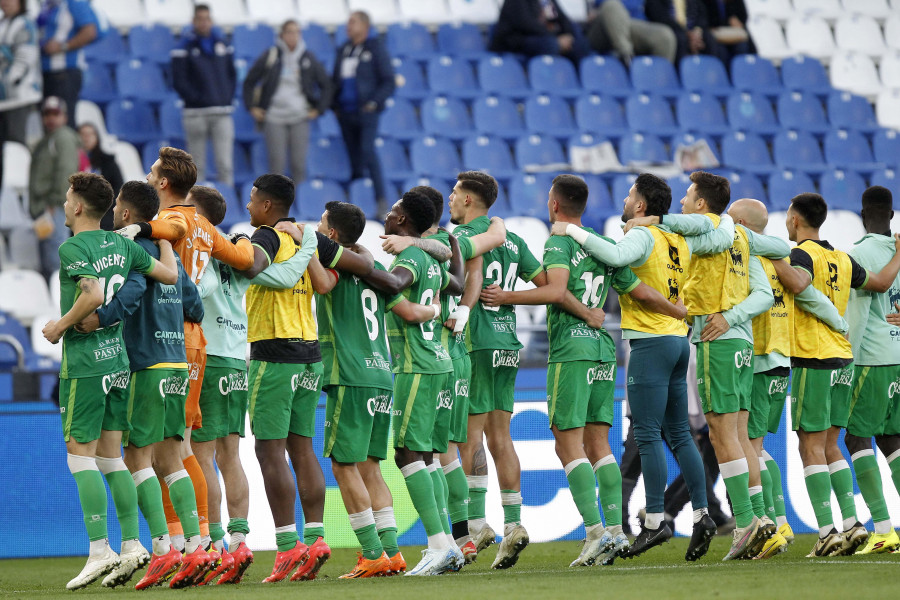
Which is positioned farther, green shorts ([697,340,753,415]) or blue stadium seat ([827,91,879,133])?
blue stadium seat ([827,91,879,133])

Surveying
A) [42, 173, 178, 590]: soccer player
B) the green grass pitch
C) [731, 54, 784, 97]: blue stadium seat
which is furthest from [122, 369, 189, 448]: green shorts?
[731, 54, 784, 97]: blue stadium seat

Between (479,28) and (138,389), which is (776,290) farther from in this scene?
(479,28)

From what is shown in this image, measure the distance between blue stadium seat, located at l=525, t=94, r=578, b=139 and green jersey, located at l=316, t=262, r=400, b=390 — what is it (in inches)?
392

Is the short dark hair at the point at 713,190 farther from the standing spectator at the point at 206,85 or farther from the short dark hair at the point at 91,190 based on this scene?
the standing spectator at the point at 206,85

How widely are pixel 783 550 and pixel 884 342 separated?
1644 mm

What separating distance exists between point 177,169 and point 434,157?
9347 millimetres

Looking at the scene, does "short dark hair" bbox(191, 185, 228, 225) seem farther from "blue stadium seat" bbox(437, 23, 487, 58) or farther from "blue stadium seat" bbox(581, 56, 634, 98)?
"blue stadium seat" bbox(581, 56, 634, 98)

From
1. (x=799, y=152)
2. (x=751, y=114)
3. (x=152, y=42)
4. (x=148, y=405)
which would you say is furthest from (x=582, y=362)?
(x=751, y=114)

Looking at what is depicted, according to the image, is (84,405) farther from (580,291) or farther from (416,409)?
(580,291)

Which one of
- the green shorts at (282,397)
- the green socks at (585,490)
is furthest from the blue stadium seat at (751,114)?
the green shorts at (282,397)

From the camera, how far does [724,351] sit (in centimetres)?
736

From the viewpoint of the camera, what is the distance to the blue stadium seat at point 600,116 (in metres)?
16.6

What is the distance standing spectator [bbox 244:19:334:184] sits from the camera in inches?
579

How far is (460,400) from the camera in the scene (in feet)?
23.2
